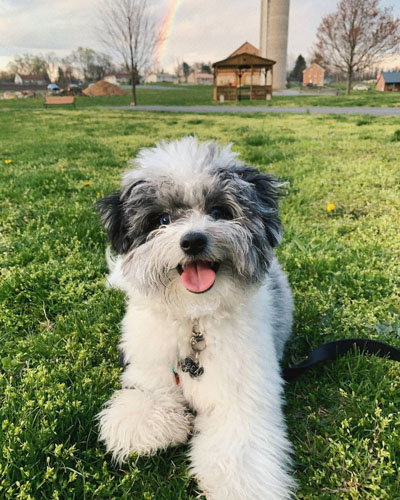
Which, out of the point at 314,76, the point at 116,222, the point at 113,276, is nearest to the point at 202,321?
the point at 116,222

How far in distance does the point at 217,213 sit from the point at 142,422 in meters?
1.22

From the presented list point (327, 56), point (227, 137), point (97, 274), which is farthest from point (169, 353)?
point (327, 56)

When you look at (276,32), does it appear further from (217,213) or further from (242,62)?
(217,213)

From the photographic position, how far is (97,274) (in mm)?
3863

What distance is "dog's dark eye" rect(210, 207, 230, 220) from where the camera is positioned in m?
2.27

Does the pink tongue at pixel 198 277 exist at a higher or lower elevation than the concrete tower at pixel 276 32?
lower

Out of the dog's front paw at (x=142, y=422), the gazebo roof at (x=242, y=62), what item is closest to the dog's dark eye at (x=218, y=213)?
the dog's front paw at (x=142, y=422)

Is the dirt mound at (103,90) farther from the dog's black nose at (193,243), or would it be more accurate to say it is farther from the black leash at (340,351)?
the dog's black nose at (193,243)

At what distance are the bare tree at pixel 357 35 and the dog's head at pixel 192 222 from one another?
47.4 m

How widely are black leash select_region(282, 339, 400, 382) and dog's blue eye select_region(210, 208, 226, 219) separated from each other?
1.11 m

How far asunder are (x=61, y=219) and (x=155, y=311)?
3.08 m

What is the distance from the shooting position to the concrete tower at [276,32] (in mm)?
60656

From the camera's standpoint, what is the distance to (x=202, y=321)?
2.26m

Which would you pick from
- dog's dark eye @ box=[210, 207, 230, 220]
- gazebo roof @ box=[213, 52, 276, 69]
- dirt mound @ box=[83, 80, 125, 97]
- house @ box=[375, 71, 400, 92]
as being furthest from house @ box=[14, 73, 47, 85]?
dog's dark eye @ box=[210, 207, 230, 220]
